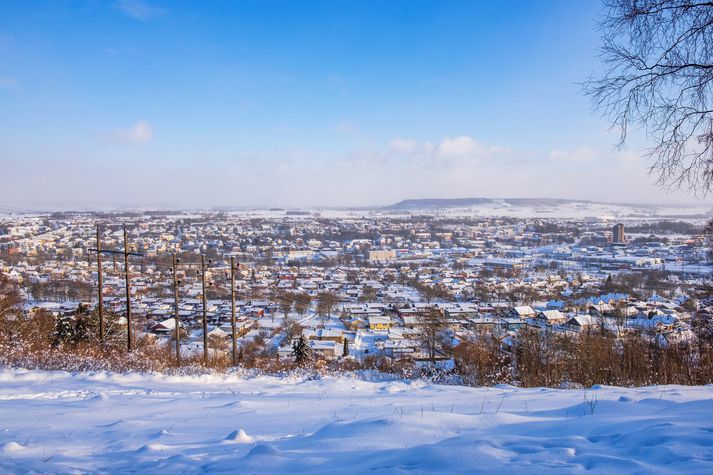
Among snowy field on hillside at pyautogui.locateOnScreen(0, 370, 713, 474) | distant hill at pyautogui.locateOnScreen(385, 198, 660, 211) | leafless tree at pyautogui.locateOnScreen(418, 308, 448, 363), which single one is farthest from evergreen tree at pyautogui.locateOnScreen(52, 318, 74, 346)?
distant hill at pyautogui.locateOnScreen(385, 198, 660, 211)

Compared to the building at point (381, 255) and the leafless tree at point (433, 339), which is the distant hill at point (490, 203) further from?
the leafless tree at point (433, 339)

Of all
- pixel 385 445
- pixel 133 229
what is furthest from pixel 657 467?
pixel 133 229

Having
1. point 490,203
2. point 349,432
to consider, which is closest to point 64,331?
point 349,432

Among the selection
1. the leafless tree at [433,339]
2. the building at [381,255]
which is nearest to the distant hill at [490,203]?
the building at [381,255]

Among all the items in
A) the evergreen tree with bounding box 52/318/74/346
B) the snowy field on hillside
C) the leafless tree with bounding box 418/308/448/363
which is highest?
the snowy field on hillside

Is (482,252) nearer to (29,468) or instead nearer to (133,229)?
(133,229)

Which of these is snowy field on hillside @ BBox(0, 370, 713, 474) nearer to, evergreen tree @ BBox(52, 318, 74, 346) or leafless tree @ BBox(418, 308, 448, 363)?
evergreen tree @ BBox(52, 318, 74, 346)

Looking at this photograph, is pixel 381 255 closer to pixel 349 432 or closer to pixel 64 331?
pixel 64 331

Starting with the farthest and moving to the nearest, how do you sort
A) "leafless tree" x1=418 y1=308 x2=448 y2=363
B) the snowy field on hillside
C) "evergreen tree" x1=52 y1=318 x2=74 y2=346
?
"leafless tree" x1=418 y1=308 x2=448 y2=363 < "evergreen tree" x1=52 y1=318 x2=74 y2=346 < the snowy field on hillside
